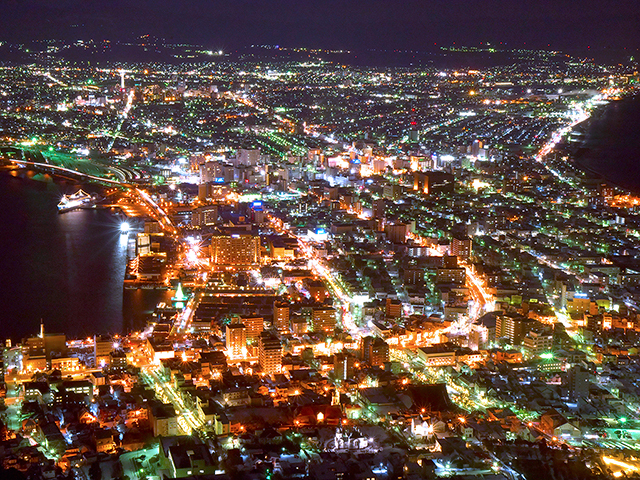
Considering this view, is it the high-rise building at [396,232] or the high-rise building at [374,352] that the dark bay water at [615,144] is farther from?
the high-rise building at [374,352]

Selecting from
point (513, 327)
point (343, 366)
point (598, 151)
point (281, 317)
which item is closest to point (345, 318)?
point (281, 317)

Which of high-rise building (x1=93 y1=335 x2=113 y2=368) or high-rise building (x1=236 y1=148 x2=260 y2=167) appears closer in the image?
high-rise building (x1=93 y1=335 x2=113 y2=368)

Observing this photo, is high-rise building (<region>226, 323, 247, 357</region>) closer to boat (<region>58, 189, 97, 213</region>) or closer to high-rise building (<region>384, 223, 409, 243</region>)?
high-rise building (<region>384, 223, 409, 243</region>)

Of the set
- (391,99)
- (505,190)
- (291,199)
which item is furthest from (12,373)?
(391,99)

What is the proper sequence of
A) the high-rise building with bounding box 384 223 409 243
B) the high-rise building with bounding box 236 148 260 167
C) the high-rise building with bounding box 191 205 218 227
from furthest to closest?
the high-rise building with bounding box 236 148 260 167 → the high-rise building with bounding box 191 205 218 227 → the high-rise building with bounding box 384 223 409 243

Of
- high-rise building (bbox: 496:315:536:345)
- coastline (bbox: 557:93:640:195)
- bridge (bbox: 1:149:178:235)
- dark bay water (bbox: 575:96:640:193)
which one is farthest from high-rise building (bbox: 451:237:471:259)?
dark bay water (bbox: 575:96:640:193)

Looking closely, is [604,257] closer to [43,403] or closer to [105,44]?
[43,403]
